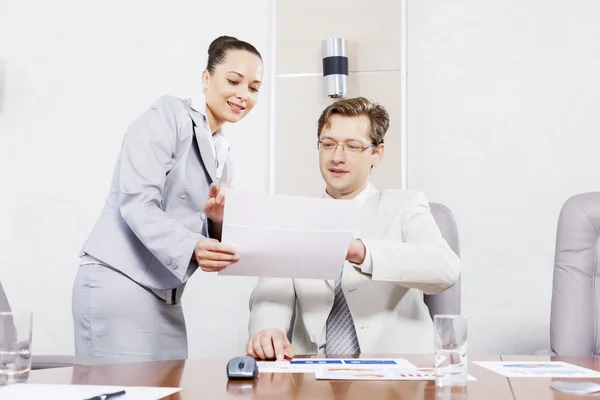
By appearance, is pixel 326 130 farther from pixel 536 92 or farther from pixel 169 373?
pixel 536 92

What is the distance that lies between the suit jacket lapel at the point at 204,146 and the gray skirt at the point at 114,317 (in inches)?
16.5

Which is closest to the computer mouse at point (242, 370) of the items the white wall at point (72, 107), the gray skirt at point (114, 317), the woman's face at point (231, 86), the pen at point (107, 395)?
the pen at point (107, 395)

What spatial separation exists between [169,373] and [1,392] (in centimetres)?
30

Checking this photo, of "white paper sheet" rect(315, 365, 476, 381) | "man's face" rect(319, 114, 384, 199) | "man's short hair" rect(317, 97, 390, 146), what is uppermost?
"man's short hair" rect(317, 97, 390, 146)

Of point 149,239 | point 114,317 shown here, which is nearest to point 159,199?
A: point 149,239

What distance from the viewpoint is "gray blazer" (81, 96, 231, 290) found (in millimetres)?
1863

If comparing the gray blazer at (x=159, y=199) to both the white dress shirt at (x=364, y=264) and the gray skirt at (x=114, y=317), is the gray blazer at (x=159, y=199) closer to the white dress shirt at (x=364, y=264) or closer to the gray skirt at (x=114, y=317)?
the gray skirt at (x=114, y=317)

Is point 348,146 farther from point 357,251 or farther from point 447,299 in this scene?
point 447,299

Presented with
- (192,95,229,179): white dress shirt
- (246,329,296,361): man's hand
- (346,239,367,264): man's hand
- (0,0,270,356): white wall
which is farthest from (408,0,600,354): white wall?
(246,329,296,361): man's hand

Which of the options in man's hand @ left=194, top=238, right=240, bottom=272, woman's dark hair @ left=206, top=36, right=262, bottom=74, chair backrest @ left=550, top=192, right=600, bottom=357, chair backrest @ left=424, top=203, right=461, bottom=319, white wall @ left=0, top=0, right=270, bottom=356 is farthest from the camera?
white wall @ left=0, top=0, right=270, bottom=356

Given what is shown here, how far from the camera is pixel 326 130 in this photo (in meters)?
2.07

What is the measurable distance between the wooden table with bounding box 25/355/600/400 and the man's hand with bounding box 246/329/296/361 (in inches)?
5.6

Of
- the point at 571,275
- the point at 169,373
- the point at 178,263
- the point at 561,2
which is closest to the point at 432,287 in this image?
the point at 571,275

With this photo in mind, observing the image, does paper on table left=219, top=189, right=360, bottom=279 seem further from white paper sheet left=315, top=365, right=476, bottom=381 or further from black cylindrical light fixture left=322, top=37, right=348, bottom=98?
black cylindrical light fixture left=322, top=37, right=348, bottom=98
